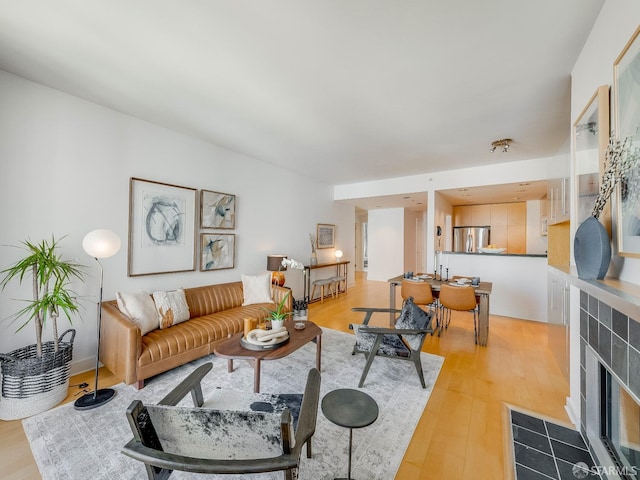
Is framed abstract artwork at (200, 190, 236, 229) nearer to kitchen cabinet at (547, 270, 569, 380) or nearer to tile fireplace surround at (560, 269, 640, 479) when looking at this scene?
tile fireplace surround at (560, 269, 640, 479)

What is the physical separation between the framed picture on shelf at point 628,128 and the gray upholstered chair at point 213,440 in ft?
5.15

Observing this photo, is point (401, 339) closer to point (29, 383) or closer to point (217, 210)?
point (217, 210)

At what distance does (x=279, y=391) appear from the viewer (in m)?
2.35

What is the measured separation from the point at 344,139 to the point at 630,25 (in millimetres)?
2631

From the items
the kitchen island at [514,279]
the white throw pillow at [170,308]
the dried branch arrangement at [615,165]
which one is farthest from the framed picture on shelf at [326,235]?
the dried branch arrangement at [615,165]

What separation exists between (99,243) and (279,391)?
79.5 inches

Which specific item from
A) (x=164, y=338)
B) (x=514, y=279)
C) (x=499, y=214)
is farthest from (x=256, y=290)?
(x=499, y=214)

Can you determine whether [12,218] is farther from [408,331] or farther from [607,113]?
[607,113]

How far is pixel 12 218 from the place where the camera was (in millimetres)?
2271

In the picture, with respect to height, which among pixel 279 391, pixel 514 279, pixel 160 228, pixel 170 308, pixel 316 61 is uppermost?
pixel 316 61

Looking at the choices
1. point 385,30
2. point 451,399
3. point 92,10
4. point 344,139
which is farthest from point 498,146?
point 92,10

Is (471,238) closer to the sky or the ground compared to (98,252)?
closer to the sky

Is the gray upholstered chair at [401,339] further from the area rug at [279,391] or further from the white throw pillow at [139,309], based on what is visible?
the white throw pillow at [139,309]

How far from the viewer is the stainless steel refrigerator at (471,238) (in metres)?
6.73
